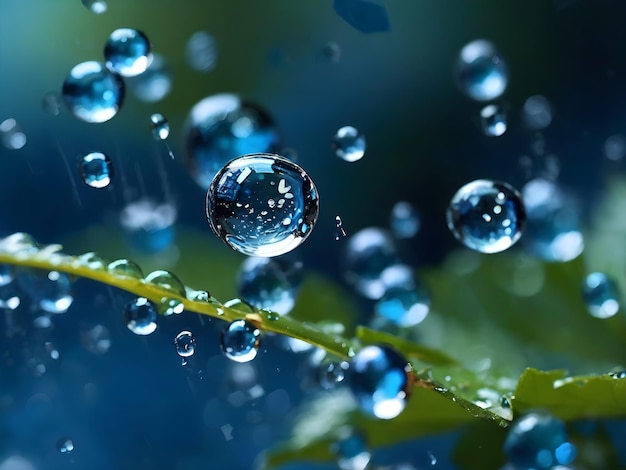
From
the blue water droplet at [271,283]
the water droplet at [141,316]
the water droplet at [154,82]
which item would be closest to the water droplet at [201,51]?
the water droplet at [154,82]

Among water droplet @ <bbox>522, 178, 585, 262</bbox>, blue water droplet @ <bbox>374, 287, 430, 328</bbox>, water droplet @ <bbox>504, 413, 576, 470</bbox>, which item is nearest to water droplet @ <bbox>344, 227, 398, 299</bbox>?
blue water droplet @ <bbox>374, 287, 430, 328</bbox>

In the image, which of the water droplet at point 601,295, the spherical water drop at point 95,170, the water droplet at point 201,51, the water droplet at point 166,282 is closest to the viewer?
the water droplet at point 166,282

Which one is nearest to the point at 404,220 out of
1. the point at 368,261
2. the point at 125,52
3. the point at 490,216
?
the point at 368,261

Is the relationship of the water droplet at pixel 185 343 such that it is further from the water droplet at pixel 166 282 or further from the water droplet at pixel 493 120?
the water droplet at pixel 493 120

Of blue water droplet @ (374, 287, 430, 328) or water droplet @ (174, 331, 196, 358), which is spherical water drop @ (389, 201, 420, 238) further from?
water droplet @ (174, 331, 196, 358)

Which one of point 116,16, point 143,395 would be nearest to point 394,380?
point 143,395

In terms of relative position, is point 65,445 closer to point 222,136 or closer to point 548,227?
point 222,136
